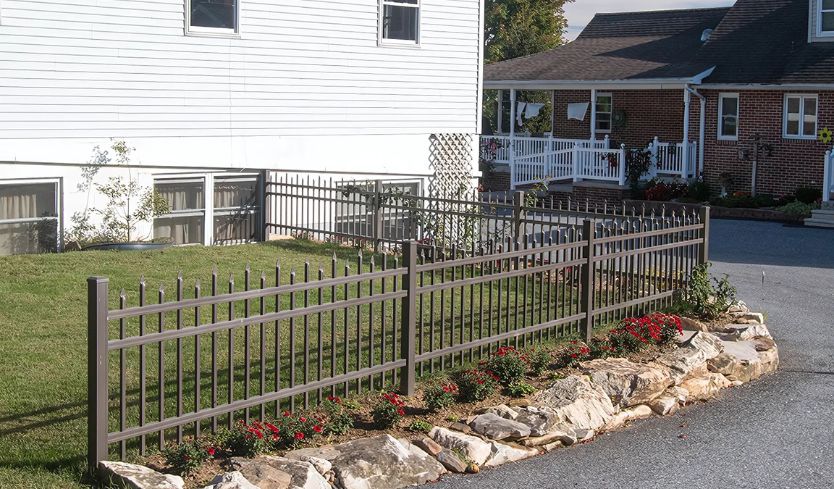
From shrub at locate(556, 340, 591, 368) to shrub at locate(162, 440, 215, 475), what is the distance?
390 cm

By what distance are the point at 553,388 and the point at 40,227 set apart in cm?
969

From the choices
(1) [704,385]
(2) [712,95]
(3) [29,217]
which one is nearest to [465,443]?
(1) [704,385]

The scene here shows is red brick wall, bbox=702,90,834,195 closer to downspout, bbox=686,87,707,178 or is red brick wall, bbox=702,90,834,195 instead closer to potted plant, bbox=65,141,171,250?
downspout, bbox=686,87,707,178

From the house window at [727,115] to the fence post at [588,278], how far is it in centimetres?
1992

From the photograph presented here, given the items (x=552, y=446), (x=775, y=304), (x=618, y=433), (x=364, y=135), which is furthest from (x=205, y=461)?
(x=364, y=135)

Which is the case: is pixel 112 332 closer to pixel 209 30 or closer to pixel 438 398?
pixel 438 398

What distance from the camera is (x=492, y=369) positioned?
9250mm

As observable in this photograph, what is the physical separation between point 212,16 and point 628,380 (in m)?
10.8

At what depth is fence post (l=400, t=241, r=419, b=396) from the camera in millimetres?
8656

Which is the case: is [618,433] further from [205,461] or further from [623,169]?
[623,169]

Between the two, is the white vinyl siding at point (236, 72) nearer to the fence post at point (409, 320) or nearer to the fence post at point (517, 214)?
the fence post at point (517, 214)

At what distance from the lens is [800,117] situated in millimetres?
→ 28250

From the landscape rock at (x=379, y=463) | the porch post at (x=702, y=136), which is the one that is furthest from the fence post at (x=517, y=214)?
the porch post at (x=702, y=136)

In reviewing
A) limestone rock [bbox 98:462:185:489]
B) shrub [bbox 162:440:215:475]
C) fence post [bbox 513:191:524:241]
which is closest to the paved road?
shrub [bbox 162:440:215:475]
